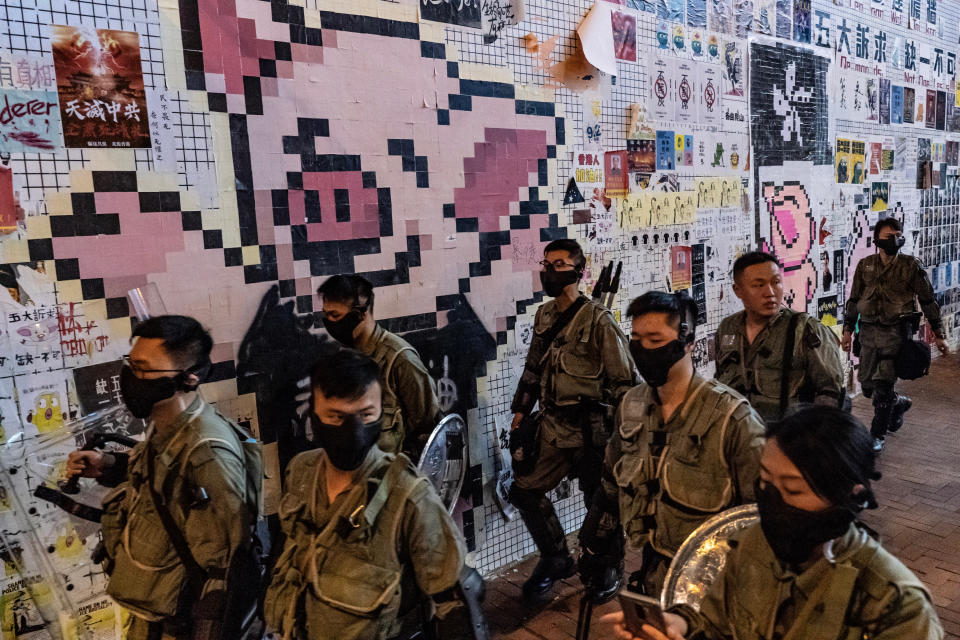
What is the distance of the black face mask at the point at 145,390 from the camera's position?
2.57m

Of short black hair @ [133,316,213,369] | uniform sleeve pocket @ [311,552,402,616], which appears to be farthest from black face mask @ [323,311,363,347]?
uniform sleeve pocket @ [311,552,402,616]

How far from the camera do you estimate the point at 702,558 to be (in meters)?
2.18

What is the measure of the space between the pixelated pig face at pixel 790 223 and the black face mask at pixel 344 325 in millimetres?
4734

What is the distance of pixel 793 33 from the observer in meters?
7.12

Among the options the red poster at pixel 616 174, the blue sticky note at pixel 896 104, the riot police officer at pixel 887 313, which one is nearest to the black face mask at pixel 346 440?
the red poster at pixel 616 174

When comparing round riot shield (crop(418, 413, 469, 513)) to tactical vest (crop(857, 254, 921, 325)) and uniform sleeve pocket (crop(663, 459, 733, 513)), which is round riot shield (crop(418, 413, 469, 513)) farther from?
tactical vest (crop(857, 254, 921, 325))

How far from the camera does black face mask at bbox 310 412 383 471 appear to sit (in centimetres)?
226

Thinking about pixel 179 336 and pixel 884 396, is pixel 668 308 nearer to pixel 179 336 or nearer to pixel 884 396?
pixel 179 336

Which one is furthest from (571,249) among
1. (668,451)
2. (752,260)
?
(668,451)

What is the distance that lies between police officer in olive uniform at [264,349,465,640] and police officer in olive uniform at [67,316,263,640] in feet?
0.80

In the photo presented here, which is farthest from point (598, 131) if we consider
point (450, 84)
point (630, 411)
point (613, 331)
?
point (630, 411)

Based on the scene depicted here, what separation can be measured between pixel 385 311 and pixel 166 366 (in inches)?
64.9

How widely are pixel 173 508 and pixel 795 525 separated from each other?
6.45 feet

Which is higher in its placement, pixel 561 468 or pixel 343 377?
pixel 343 377
